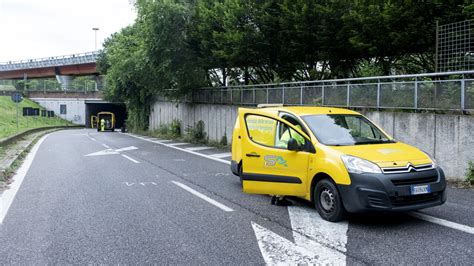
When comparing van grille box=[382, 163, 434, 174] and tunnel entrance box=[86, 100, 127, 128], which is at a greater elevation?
tunnel entrance box=[86, 100, 127, 128]

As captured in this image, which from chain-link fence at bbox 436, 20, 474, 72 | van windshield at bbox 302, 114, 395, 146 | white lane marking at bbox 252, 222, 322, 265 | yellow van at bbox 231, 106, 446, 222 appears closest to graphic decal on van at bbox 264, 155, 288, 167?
yellow van at bbox 231, 106, 446, 222

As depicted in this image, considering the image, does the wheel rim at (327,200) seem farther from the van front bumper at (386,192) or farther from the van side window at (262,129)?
the van side window at (262,129)

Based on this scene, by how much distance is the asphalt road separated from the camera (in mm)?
5062

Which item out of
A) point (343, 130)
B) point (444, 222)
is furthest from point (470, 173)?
point (343, 130)

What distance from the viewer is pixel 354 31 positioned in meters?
15.1

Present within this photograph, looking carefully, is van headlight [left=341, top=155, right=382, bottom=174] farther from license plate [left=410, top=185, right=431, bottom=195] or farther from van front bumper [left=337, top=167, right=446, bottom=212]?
license plate [left=410, top=185, right=431, bottom=195]

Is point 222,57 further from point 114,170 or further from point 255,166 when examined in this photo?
point 255,166

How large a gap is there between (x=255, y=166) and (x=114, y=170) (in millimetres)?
6105

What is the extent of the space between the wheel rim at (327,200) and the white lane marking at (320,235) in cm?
19

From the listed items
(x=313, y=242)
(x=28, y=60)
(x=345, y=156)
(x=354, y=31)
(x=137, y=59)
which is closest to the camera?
(x=313, y=242)

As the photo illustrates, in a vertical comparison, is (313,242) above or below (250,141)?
below

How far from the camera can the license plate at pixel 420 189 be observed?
601 centimetres

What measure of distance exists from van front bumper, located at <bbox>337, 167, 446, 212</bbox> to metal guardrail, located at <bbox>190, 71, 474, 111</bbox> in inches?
186

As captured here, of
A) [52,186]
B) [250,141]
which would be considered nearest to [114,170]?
[52,186]
